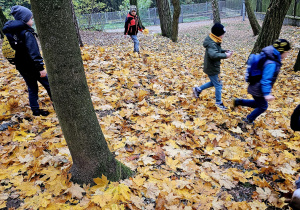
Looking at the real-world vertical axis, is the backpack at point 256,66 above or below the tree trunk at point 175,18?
below

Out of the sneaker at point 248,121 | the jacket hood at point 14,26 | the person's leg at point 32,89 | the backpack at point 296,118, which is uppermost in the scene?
the jacket hood at point 14,26

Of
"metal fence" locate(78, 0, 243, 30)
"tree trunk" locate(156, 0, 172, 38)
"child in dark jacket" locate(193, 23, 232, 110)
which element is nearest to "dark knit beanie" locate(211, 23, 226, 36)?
"child in dark jacket" locate(193, 23, 232, 110)

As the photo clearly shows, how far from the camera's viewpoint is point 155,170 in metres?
2.33

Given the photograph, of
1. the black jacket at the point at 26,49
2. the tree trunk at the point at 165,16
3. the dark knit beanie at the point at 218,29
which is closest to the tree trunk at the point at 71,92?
the black jacket at the point at 26,49

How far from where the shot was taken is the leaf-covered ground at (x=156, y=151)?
75.0 inches

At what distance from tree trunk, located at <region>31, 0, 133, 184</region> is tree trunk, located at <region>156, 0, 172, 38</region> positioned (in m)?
10.1

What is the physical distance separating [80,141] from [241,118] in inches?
125

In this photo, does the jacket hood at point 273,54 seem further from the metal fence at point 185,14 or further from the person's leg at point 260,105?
the metal fence at point 185,14

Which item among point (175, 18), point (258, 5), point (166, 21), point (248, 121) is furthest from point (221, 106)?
point (258, 5)

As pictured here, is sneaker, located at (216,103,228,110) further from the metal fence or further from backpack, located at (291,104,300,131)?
the metal fence

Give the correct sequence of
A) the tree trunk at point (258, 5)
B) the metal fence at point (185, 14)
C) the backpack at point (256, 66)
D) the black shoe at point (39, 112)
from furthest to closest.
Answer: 1. the metal fence at point (185, 14)
2. the tree trunk at point (258, 5)
3. the black shoe at point (39, 112)
4. the backpack at point (256, 66)

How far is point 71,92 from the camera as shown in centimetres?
159

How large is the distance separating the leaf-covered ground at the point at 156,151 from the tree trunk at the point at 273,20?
103 inches

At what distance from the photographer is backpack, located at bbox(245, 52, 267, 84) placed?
9.73 ft
